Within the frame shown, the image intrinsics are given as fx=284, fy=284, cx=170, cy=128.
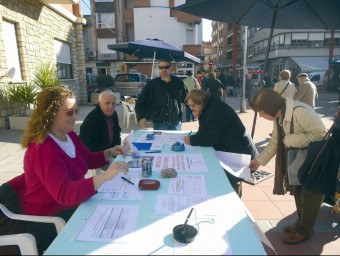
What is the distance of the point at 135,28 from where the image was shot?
100 feet

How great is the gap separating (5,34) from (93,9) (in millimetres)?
22523

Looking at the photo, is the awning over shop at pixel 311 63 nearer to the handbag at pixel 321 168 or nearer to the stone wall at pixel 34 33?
the stone wall at pixel 34 33

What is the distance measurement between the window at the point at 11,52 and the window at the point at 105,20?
75.3 feet

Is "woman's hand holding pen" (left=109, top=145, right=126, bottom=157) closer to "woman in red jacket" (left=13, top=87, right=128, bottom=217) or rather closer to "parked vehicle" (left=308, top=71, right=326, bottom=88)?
"woman in red jacket" (left=13, top=87, right=128, bottom=217)

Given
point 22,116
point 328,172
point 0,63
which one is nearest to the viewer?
point 328,172

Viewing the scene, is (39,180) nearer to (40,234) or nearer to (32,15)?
(40,234)

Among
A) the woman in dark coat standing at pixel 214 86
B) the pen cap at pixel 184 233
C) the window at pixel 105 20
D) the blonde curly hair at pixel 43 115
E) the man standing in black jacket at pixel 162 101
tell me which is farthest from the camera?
the window at pixel 105 20

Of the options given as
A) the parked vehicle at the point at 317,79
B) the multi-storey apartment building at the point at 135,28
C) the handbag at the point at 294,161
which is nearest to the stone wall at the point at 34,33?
the handbag at the point at 294,161

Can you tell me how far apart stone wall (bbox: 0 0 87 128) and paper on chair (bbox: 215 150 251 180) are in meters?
7.28

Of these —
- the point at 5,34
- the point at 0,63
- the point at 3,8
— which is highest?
the point at 3,8

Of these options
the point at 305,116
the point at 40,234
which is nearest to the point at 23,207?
the point at 40,234

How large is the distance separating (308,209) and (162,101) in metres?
2.66

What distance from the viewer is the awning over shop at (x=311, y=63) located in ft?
99.0

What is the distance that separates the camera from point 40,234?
6.25 feet
